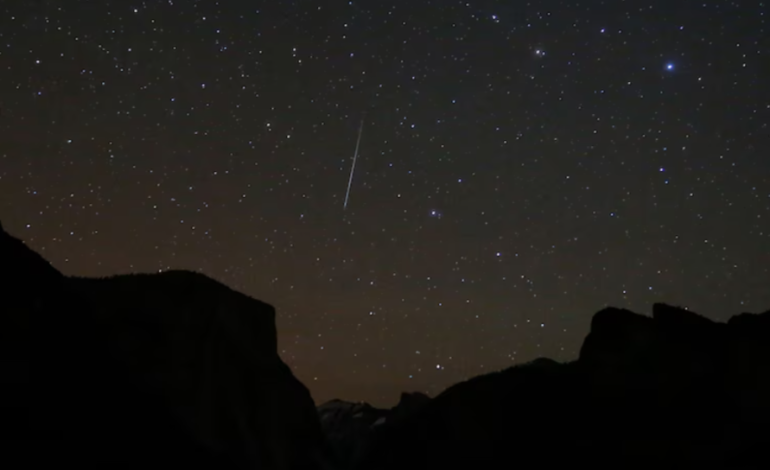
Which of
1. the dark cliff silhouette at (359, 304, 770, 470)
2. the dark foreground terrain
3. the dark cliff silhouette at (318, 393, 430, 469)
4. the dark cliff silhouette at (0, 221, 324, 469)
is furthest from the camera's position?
the dark cliff silhouette at (318, 393, 430, 469)

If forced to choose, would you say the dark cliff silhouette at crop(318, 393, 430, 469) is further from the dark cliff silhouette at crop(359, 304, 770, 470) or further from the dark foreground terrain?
the dark cliff silhouette at crop(359, 304, 770, 470)

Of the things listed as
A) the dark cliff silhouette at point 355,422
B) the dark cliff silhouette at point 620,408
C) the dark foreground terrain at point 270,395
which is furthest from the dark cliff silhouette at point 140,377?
the dark cliff silhouette at point 620,408

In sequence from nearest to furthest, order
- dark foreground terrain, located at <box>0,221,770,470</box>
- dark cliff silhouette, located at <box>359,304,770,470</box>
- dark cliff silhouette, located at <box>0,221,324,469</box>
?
dark cliff silhouette, located at <box>0,221,324,469</box> < dark foreground terrain, located at <box>0,221,770,470</box> < dark cliff silhouette, located at <box>359,304,770,470</box>

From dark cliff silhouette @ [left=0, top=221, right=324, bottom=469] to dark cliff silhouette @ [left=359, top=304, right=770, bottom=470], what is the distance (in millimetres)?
5802

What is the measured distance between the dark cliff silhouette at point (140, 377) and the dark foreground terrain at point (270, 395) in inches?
1.9

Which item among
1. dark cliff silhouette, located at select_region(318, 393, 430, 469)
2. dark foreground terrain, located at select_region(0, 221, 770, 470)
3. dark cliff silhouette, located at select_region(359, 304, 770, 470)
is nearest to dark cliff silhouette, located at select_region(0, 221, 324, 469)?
dark foreground terrain, located at select_region(0, 221, 770, 470)

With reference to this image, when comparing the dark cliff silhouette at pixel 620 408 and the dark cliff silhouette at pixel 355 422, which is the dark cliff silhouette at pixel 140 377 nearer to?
the dark cliff silhouette at pixel 355 422

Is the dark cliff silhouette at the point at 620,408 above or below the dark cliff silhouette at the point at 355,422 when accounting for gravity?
above

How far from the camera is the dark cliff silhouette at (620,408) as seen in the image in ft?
62.6

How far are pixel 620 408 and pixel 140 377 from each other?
671 inches

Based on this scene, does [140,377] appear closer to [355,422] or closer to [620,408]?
[355,422]

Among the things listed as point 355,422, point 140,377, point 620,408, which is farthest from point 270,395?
point 620,408

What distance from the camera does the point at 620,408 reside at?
2159cm

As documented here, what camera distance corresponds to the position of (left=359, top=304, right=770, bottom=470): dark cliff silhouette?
62.6 ft
